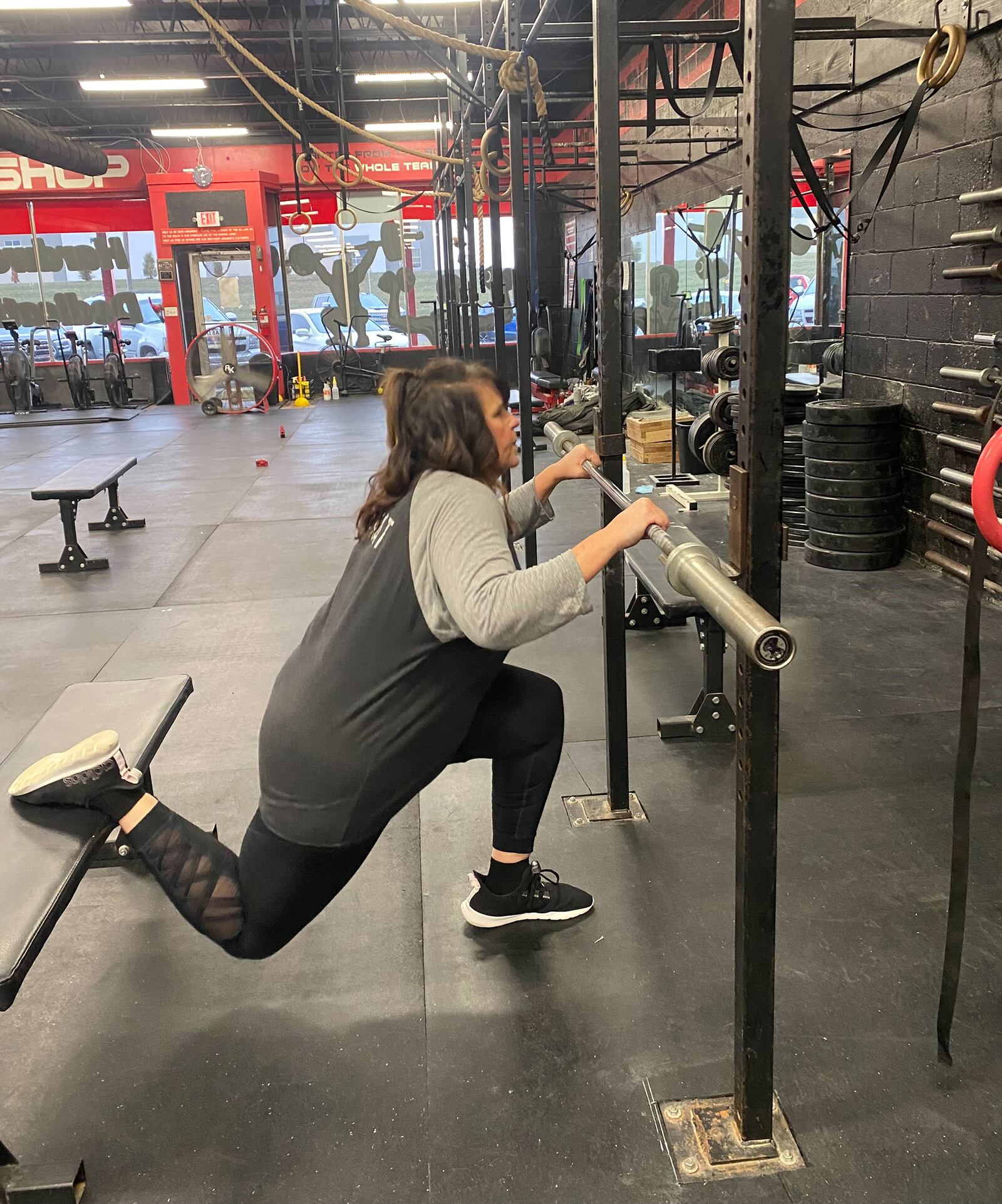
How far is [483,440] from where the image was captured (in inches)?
64.9

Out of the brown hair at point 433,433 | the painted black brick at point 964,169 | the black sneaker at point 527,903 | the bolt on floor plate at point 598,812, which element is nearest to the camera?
the brown hair at point 433,433

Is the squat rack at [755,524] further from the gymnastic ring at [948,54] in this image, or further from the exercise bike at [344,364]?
the exercise bike at [344,364]

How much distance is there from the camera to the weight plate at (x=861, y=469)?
4.68 metres

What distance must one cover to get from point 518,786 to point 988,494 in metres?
1.02

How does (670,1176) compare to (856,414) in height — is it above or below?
below

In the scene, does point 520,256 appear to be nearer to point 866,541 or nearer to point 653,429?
point 866,541

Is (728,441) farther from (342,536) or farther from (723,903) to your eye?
(723,903)

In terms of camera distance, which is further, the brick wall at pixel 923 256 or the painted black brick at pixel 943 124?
the painted black brick at pixel 943 124

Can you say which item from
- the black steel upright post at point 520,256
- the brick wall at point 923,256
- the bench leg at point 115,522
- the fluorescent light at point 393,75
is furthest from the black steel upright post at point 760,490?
the fluorescent light at point 393,75

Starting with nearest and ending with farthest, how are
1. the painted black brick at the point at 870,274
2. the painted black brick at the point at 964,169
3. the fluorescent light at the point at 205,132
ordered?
1. the painted black brick at the point at 964,169
2. the painted black brick at the point at 870,274
3. the fluorescent light at the point at 205,132

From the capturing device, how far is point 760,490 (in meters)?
1.33

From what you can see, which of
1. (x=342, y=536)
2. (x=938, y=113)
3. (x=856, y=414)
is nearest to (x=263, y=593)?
(x=342, y=536)

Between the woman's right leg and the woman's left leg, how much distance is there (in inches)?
14.1

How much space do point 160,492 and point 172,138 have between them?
8941mm
